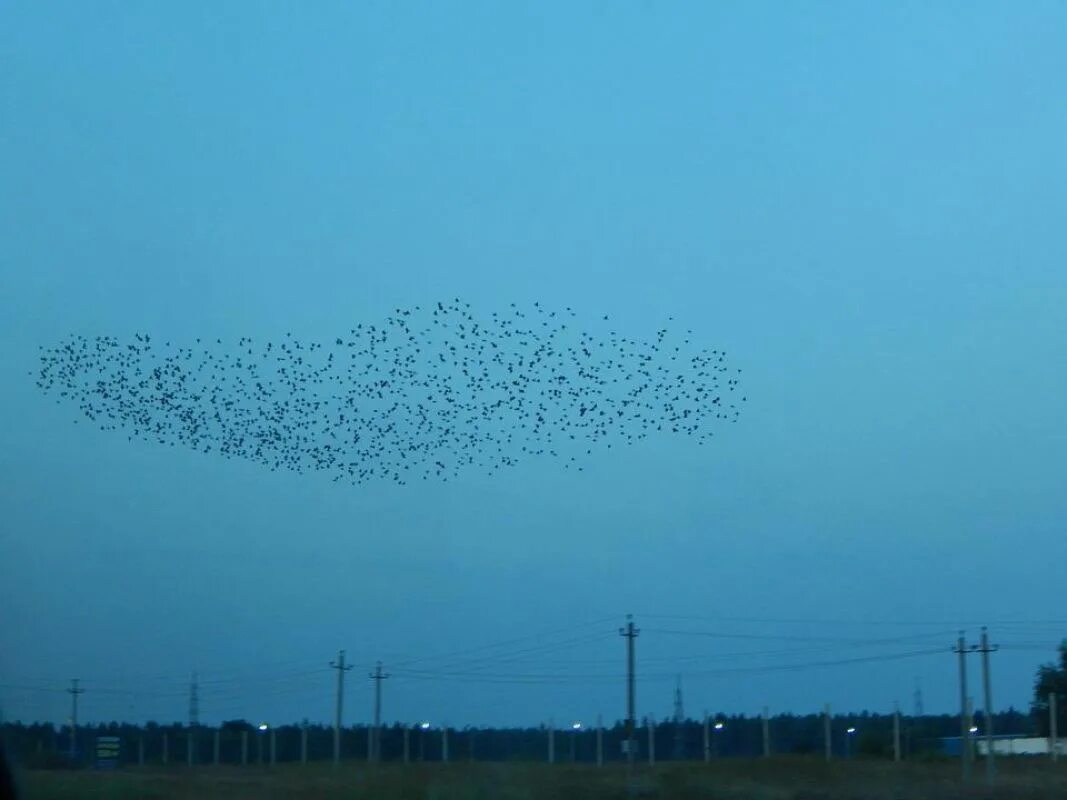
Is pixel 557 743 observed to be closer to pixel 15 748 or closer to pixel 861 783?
pixel 861 783

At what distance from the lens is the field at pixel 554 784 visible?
29.2 m

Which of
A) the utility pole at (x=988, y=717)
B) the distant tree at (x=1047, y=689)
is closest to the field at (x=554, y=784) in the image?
the utility pole at (x=988, y=717)

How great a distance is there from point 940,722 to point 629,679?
120 feet

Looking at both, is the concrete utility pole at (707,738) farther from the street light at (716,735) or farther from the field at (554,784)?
the field at (554,784)

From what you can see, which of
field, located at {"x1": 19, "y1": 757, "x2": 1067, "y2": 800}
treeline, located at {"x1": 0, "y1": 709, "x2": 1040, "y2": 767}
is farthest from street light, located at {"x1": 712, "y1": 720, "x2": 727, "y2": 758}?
field, located at {"x1": 19, "y1": 757, "x2": 1067, "y2": 800}

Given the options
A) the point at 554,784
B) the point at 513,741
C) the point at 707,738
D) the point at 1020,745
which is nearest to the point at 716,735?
the point at 707,738

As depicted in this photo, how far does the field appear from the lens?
2916cm

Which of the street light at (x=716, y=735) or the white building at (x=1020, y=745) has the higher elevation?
the street light at (x=716, y=735)

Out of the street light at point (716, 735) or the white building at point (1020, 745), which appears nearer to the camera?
the street light at point (716, 735)

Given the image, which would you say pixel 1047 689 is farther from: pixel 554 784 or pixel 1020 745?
pixel 554 784

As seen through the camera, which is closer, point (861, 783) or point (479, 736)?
point (861, 783)

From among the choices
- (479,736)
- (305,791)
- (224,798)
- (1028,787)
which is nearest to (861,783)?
(1028,787)

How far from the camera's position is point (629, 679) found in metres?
49.7

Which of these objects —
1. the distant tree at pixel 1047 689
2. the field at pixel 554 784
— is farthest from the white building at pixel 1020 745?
the field at pixel 554 784
